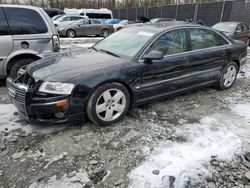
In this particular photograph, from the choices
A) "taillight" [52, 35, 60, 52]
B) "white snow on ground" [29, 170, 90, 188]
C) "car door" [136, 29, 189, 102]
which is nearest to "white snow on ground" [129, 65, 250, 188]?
"white snow on ground" [29, 170, 90, 188]

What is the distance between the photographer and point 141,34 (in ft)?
14.2

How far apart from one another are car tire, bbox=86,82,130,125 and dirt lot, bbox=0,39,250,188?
0.49ft

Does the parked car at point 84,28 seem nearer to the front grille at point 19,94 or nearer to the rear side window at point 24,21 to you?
the rear side window at point 24,21

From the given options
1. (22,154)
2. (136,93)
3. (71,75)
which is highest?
(71,75)

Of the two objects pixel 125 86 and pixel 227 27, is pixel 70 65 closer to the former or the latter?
pixel 125 86

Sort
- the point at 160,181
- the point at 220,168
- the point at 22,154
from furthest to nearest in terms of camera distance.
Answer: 1. the point at 22,154
2. the point at 220,168
3. the point at 160,181

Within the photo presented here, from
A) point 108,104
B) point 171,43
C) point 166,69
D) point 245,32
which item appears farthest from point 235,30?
point 108,104

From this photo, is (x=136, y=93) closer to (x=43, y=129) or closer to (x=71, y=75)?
(x=71, y=75)

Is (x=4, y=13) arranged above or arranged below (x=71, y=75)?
above

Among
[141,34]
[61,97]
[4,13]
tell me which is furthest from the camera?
[4,13]

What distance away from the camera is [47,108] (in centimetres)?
326

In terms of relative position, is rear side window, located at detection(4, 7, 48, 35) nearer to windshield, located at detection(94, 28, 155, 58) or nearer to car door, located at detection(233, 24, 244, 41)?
windshield, located at detection(94, 28, 155, 58)

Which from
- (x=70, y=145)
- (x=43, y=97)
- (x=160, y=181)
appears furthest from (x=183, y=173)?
(x=43, y=97)

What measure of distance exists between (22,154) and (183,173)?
197 cm
